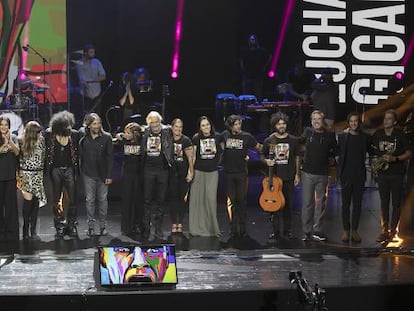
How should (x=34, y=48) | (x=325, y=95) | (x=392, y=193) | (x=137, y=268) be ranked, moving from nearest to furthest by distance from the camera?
(x=137, y=268) < (x=392, y=193) < (x=34, y=48) < (x=325, y=95)

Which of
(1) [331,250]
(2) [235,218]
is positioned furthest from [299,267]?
(2) [235,218]

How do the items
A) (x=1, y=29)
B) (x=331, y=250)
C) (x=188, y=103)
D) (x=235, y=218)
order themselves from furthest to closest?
(x=188, y=103)
(x=1, y=29)
(x=235, y=218)
(x=331, y=250)

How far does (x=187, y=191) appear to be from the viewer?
8.43 m

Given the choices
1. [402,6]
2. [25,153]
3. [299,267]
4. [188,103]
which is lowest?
[299,267]

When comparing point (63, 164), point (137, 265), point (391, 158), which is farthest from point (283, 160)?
point (137, 265)

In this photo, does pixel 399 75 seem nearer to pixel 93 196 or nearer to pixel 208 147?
pixel 208 147

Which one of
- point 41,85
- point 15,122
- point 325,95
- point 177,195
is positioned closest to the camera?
point 177,195

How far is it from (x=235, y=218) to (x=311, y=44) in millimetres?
4439

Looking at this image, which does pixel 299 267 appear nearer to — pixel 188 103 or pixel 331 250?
pixel 331 250

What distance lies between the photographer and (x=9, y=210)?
7883mm

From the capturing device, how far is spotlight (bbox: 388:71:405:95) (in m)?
11.5

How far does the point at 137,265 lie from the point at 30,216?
275 centimetres

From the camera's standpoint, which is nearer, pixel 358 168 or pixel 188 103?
pixel 358 168

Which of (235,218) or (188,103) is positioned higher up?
(188,103)
